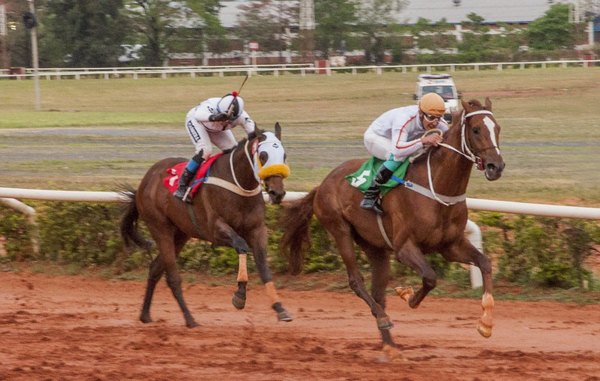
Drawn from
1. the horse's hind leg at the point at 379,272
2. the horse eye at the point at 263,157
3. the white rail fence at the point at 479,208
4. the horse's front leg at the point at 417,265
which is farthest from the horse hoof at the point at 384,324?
the white rail fence at the point at 479,208

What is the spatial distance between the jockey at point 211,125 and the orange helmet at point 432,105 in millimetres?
1516

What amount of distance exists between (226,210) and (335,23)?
1877 inches

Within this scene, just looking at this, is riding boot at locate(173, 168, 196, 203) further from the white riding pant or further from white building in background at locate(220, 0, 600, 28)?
white building in background at locate(220, 0, 600, 28)

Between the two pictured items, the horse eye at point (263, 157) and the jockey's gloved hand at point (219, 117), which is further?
the jockey's gloved hand at point (219, 117)

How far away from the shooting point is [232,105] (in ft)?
27.1

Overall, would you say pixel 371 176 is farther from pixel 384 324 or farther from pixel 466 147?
pixel 384 324

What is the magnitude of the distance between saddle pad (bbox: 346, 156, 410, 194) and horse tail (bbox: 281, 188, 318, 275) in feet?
1.91

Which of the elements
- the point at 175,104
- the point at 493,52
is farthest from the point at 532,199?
the point at 493,52

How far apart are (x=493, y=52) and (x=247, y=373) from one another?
47.3 m

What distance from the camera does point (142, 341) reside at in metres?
7.58

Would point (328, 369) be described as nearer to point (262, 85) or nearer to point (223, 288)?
point (223, 288)

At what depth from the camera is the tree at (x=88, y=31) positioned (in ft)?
178

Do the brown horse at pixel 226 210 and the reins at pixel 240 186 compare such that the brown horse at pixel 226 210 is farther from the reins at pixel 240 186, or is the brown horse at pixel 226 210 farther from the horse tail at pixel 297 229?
the horse tail at pixel 297 229

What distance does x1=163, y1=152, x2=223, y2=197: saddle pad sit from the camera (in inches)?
331
